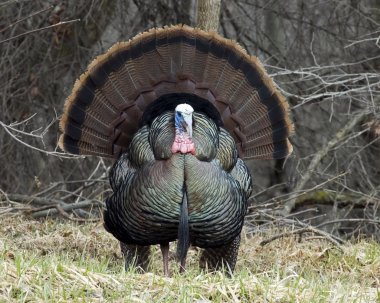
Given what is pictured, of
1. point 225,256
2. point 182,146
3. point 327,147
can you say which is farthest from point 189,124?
point 327,147

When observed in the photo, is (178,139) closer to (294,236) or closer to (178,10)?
(294,236)

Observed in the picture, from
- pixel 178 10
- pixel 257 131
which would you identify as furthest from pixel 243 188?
pixel 178 10

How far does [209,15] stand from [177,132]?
2.38 metres

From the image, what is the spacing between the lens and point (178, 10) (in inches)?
384

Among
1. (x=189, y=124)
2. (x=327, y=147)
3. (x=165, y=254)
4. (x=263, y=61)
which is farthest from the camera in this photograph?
(x=263, y=61)

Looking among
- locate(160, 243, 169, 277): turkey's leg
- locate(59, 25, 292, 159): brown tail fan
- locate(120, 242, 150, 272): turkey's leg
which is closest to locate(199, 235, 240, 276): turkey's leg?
locate(160, 243, 169, 277): turkey's leg

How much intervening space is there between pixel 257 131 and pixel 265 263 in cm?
96

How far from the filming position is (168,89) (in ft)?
21.0

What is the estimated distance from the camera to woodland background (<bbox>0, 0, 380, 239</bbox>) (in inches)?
364

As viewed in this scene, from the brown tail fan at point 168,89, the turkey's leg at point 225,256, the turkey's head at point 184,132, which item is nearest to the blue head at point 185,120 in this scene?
the turkey's head at point 184,132

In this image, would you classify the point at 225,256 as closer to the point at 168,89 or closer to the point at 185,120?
the point at 185,120

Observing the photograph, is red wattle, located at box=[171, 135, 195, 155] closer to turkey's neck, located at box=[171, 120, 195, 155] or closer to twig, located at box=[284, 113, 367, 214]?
turkey's neck, located at box=[171, 120, 195, 155]

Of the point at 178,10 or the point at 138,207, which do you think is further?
the point at 178,10

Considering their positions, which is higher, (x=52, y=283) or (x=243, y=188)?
(x=243, y=188)
